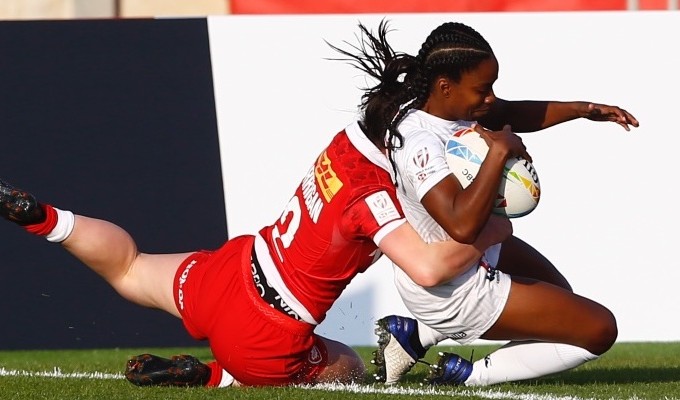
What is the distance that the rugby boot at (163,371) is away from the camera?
510 cm

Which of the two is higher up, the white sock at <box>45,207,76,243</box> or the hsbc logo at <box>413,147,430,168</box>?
the hsbc logo at <box>413,147,430,168</box>

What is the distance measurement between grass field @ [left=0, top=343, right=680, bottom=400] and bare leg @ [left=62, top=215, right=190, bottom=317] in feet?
1.16

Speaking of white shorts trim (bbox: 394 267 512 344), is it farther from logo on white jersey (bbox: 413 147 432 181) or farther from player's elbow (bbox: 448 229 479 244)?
logo on white jersey (bbox: 413 147 432 181)

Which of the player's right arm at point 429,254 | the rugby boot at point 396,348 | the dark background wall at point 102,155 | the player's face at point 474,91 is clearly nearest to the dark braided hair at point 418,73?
the player's face at point 474,91

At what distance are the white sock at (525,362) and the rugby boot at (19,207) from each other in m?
1.79

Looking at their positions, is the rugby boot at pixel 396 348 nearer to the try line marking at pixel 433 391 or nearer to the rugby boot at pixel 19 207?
the try line marking at pixel 433 391

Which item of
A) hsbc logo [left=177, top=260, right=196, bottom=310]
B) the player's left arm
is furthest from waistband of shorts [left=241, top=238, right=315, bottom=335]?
the player's left arm

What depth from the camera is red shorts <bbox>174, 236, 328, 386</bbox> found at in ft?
16.5

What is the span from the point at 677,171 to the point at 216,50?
2.55 m

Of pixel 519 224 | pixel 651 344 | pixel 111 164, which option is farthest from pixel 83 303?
pixel 651 344

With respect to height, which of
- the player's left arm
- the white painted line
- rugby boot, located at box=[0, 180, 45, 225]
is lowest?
the white painted line

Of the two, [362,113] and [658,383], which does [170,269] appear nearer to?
[362,113]

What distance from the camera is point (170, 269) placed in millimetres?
5449

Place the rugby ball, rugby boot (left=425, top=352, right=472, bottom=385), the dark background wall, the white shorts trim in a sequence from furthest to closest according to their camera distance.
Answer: the dark background wall
rugby boot (left=425, top=352, right=472, bottom=385)
the white shorts trim
the rugby ball
